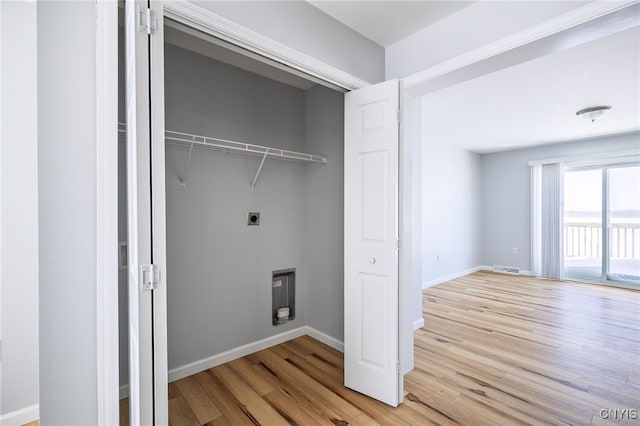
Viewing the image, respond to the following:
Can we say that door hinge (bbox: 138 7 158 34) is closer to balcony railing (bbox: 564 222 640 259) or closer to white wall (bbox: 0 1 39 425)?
white wall (bbox: 0 1 39 425)

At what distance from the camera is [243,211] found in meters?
2.64

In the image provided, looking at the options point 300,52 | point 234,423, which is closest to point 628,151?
point 300,52

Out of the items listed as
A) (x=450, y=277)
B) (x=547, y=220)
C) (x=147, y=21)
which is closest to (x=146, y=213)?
(x=147, y=21)

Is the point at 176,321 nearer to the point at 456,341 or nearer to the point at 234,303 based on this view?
the point at 234,303

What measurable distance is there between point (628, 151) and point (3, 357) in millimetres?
7687

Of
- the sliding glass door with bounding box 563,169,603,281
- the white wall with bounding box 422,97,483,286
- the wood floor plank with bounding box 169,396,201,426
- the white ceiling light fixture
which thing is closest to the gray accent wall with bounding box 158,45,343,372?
the wood floor plank with bounding box 169,396,201,426

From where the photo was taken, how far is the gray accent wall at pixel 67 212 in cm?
115

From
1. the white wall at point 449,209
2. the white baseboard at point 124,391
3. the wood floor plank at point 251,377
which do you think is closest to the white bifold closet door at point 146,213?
the white baseboard at point 124,391

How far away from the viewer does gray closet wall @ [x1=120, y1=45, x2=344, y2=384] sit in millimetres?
2279

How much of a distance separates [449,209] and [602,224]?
267cm

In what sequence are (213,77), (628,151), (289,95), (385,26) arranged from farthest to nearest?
(628,151), (289,95), (213,77), (385,26)

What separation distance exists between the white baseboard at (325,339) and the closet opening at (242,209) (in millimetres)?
36

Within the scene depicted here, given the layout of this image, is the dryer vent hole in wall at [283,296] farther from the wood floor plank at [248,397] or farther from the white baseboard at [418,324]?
the white baseboard at [418,324]

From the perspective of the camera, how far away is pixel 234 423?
1.80 metres
